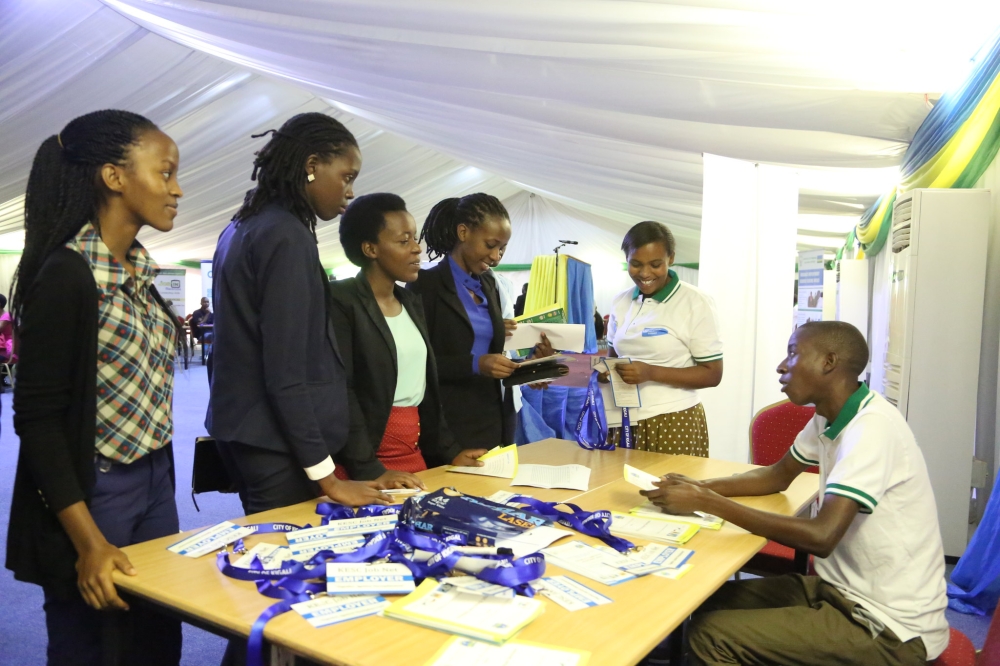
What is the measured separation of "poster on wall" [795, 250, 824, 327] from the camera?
7902mm

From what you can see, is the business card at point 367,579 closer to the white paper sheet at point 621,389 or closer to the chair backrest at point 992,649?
the chair backrest at point 992,649

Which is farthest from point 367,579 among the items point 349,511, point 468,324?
point 468,324

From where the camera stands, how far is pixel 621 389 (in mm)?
2805

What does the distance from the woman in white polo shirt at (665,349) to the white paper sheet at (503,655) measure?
1726mm

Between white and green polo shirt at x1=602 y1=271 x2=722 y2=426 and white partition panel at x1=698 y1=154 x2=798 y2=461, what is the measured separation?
173 centimetres

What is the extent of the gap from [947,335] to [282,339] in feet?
11.5

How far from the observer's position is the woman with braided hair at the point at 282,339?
1.67 meters

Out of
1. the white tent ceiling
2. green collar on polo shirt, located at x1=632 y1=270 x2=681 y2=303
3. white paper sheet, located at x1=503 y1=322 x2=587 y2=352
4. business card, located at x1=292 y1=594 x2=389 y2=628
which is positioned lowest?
business card, located at x1=292 y1=594 x2=389 y2=628

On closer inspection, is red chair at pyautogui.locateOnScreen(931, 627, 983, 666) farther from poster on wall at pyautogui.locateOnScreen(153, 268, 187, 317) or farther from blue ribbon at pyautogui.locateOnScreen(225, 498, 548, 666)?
poster on wall at pyautogui.locateOnScreen(153, 268, 187, 317)

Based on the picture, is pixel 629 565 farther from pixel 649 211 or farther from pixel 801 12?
pixel 649 211

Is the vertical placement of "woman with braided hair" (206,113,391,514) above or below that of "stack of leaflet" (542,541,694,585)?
above

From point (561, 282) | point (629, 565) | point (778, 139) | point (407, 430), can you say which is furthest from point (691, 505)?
point (561, 282)

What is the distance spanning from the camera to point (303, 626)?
4.02ft

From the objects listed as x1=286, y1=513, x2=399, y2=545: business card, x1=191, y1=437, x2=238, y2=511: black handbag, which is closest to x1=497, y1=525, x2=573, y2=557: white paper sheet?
x1=286, y1=513, x2=399, y2=545: business card
